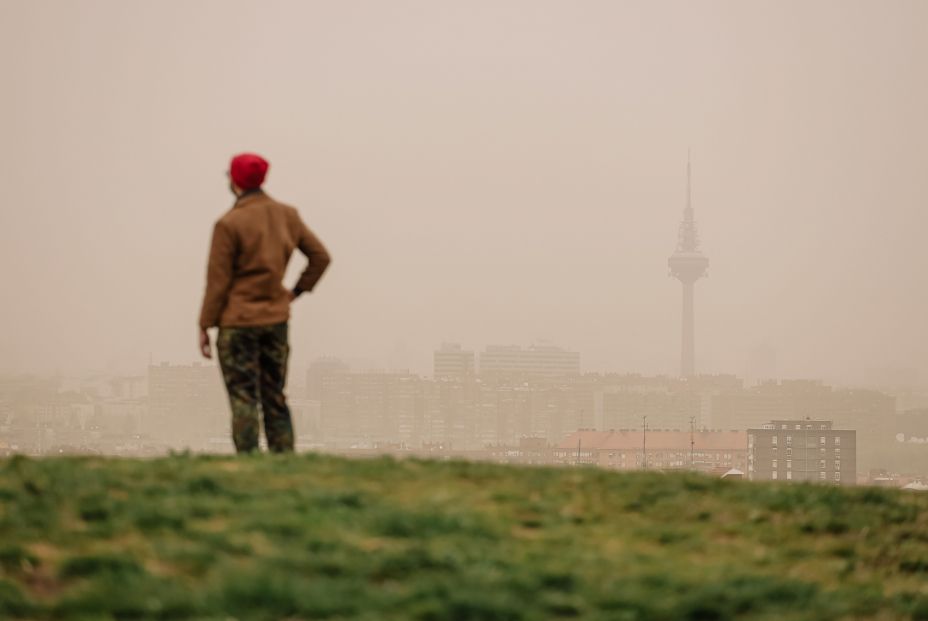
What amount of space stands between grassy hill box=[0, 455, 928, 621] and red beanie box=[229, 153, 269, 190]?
2424 millimetres

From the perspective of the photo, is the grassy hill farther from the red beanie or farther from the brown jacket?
the red beanie

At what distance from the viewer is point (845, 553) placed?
1071 centimetres

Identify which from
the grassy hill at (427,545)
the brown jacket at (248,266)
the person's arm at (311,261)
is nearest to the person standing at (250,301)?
the brown jacket at (248,266)

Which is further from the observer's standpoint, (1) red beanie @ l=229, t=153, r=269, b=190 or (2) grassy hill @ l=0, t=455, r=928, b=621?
(1) red beanie @ l=229, t=153, r=269, b=190

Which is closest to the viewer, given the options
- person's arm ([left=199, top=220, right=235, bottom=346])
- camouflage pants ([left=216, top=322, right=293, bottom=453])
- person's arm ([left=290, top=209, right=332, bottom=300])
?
person's arm ([left=199, top=220, right=235, bottom=346])

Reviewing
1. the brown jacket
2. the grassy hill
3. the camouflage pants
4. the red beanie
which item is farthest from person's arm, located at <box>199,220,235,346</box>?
the grassy hill

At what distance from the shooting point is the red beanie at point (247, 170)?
1284 cm

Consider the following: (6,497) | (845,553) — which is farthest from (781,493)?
(6,497)

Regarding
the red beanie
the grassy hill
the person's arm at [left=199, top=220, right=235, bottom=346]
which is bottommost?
the grassy hill

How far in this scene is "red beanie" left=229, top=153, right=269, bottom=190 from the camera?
505 inches

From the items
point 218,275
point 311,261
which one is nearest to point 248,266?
point 218,275

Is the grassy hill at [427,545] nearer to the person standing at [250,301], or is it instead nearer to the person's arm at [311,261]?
the person standing at [250,301]

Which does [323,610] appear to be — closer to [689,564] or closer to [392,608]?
[392,608]

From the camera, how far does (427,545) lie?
30.4 feet
